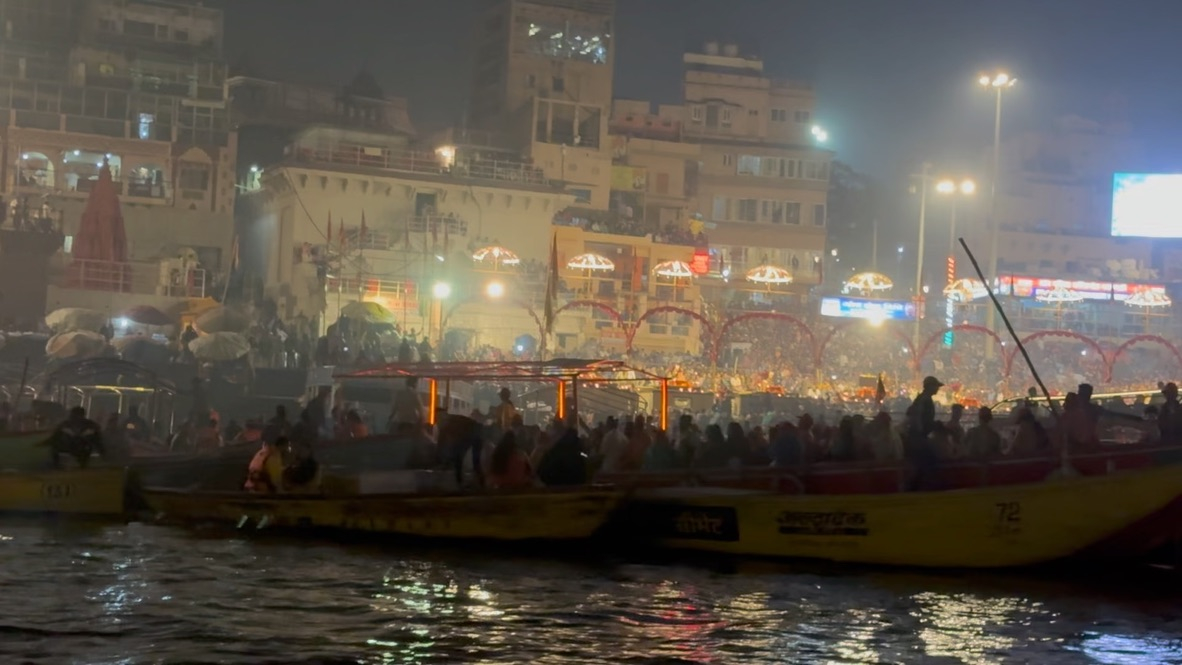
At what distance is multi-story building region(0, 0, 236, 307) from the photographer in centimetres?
5625

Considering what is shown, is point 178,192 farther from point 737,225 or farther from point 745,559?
point 745,559

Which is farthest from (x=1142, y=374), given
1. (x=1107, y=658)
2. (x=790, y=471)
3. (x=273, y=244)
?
(x=1107, y=658)

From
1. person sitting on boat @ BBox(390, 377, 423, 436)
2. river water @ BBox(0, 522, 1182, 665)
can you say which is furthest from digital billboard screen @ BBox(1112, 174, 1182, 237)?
river water @ BBox(0, 522, 1182, 665)

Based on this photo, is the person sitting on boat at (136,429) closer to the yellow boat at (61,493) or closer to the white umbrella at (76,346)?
the yellow boat at (61,493)

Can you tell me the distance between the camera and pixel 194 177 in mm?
59656

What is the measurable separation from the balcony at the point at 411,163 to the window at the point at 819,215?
20.9 metres

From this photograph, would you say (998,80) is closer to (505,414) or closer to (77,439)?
(505,414)

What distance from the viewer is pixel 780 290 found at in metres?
69.5

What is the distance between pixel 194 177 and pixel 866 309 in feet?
97.1

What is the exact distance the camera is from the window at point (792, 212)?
7156 centimetres

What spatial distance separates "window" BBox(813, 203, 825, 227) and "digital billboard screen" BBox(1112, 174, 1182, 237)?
14.9 metres

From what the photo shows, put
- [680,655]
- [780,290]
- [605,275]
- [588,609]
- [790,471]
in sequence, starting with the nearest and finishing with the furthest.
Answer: [680,655], [588,609], [790,471], [605,275], [780,290]

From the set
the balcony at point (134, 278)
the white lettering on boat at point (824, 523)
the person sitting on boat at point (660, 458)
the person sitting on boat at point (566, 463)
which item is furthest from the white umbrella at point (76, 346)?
the white lettering on boat at point (824, 523)

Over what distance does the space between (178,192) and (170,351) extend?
87.2 ft
